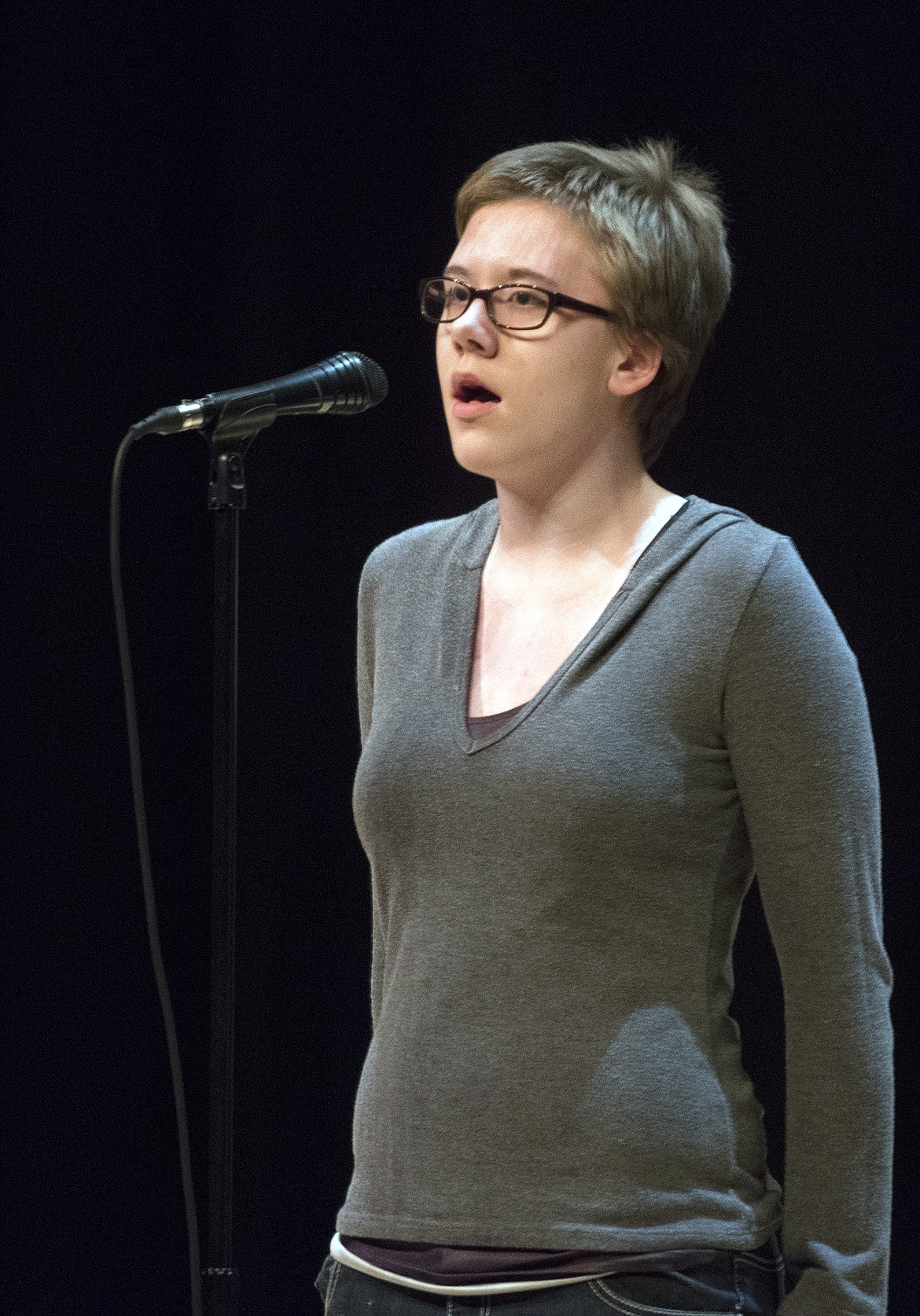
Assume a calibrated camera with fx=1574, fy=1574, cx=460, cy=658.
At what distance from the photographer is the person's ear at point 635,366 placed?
139cm

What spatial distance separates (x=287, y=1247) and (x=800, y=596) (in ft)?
5.99

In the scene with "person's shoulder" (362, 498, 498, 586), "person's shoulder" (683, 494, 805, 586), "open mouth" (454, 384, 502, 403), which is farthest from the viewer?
"person's shoulder" (362, 498, 498, 586)

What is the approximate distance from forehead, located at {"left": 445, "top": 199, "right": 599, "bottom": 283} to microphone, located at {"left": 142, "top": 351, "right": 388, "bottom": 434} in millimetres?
184

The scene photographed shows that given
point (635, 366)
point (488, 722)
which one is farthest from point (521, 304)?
point (488, 722)

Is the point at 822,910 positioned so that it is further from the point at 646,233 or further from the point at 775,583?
the point at 646,233

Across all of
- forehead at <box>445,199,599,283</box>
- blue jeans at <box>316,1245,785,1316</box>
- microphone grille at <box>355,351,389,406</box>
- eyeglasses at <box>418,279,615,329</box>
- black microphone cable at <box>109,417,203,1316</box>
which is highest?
forehead at <box>445,199,599,283</box>

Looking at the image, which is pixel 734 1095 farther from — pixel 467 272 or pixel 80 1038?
pixel 80 1038

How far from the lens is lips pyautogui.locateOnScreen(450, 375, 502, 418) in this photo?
135 cm

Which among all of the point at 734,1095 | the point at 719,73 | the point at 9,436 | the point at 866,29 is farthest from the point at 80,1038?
the point at 866,29

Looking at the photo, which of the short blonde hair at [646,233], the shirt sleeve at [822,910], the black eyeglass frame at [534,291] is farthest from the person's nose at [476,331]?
the shirt sleeve at [822,910]

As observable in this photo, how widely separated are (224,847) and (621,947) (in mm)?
391

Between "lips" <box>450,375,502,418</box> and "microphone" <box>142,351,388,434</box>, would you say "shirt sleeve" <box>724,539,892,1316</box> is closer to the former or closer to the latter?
"lips" <box>450,375,502,418</box>

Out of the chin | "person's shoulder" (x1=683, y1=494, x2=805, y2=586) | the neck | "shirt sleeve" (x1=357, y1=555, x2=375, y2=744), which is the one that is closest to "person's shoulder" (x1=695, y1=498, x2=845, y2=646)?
"person's shoulder" (x1=683, y1=494, x2=805, y2=586)

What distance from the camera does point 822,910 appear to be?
1217 millimetres
